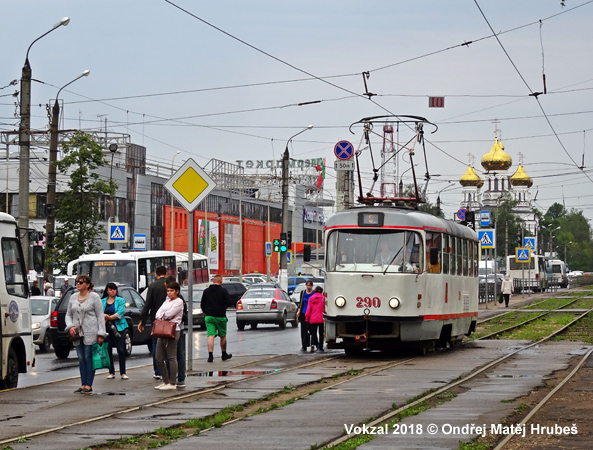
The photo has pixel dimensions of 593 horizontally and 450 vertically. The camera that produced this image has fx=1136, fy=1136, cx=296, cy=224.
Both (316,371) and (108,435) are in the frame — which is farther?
(316,371)

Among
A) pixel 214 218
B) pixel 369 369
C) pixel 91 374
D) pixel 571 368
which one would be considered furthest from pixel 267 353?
pixel 214 218

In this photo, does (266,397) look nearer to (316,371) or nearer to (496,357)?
(316,371)

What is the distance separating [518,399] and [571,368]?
18.0ft

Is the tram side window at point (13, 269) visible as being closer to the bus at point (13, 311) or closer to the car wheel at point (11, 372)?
the bus at point (13, 311)

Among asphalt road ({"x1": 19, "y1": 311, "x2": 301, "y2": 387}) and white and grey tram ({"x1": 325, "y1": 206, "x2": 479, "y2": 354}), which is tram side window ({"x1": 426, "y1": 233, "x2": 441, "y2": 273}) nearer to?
white and grey tram ({"x1": 325, "y1": 206, "x2": 479, "y2": 354})

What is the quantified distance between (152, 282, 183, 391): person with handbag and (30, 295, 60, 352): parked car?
12.4m

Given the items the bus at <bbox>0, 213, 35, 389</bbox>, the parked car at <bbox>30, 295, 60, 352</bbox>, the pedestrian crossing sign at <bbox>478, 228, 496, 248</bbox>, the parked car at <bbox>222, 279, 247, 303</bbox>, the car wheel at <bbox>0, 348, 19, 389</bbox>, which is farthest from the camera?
the parked car at <bbox>222, 279, 247, 303</bbox>

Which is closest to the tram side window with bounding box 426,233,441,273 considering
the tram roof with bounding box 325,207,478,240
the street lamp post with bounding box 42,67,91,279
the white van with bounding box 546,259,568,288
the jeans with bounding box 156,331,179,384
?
the tram roof with bounding box 325,207,478,240

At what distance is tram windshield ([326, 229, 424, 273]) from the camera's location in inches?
861

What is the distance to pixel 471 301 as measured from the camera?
88.0 ft

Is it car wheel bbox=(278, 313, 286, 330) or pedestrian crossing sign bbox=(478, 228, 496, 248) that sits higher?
pedestrian crossing sign bbox=(478, 228, 496, 248)

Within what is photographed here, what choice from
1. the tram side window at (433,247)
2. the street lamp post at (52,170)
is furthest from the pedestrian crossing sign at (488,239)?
the tram side window at (433,247)

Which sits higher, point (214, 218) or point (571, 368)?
point (214, 218)

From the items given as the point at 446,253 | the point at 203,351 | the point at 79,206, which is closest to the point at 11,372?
the point at 203,351
